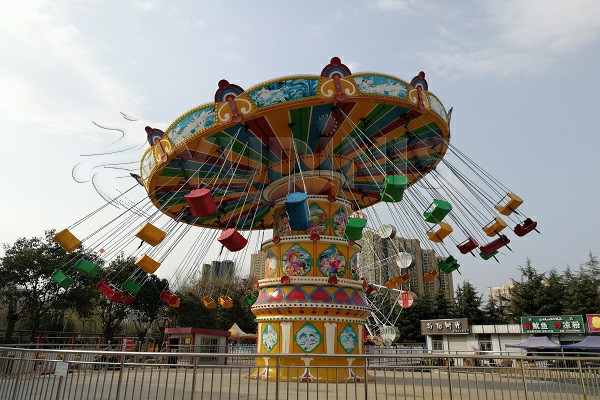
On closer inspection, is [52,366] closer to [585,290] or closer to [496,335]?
[496,335]

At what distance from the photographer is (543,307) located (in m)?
38.9

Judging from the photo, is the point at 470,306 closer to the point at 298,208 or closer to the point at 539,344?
the point at 539,344

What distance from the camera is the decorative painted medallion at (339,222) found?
1251 cm

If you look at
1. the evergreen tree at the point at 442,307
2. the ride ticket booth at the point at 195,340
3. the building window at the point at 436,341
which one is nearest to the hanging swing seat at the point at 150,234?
the ride ticket booth at the point at 195,340

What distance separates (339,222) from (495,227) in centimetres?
415

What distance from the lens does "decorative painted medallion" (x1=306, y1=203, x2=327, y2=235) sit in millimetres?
12283

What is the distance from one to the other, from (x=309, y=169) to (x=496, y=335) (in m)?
24.2

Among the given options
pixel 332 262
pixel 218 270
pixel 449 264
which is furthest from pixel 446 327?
pixel 332 262

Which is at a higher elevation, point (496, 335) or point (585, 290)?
point (585, 290)

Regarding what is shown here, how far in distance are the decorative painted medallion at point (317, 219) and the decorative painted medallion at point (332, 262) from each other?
0.59 meters

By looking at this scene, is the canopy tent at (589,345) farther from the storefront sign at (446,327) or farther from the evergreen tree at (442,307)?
the evergreen tree at (442,307)

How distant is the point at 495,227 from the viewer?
1056 centimetres

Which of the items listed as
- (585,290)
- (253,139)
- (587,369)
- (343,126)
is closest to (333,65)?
(343,126)

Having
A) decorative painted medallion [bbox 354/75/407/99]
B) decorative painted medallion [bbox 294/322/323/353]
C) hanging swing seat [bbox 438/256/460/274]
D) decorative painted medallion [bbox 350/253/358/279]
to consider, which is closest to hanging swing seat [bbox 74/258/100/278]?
decorative painted medallion [bbox 294/322/323/353]
